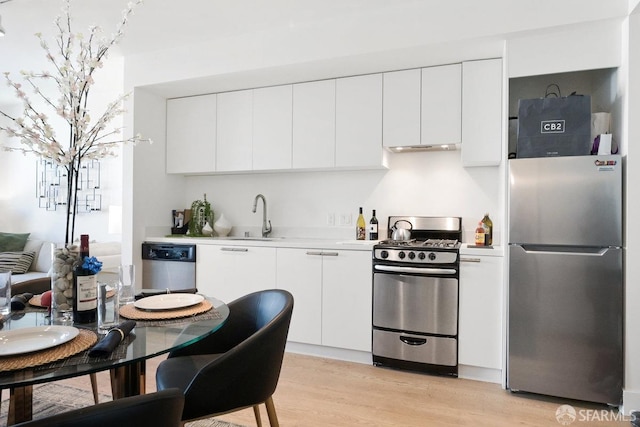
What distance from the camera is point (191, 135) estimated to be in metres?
3.85

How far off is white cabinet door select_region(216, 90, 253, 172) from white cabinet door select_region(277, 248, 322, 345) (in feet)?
3.28

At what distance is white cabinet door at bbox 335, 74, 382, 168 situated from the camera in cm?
319

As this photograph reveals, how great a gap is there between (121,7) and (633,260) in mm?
3590

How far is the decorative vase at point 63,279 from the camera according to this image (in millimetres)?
1438

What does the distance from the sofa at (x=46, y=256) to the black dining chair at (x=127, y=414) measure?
3162 millimetres

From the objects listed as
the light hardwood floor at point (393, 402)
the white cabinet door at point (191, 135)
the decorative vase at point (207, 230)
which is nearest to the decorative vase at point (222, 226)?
the decorative vase at point (207, 230)

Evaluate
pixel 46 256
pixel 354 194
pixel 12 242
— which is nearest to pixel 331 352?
pixel 354 194

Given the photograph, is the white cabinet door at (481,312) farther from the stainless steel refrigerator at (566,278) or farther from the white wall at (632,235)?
the white wall at (632,235)

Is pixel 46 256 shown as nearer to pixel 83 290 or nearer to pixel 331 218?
pixel 331 218

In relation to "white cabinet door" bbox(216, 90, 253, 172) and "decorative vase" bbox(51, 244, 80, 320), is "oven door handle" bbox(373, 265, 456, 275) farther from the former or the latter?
"decorative vase" bbox(51, 244, 80, 320)

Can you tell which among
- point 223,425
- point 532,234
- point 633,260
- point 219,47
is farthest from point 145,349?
point 219,47

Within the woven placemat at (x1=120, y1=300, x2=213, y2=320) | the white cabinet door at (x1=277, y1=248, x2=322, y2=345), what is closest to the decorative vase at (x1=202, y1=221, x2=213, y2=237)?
the white cabinet door at (x1=277, y1=248, x2=322, y2=345)

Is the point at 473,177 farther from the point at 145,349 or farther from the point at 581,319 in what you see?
the point at 145,349

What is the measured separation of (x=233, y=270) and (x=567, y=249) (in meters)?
2.41
